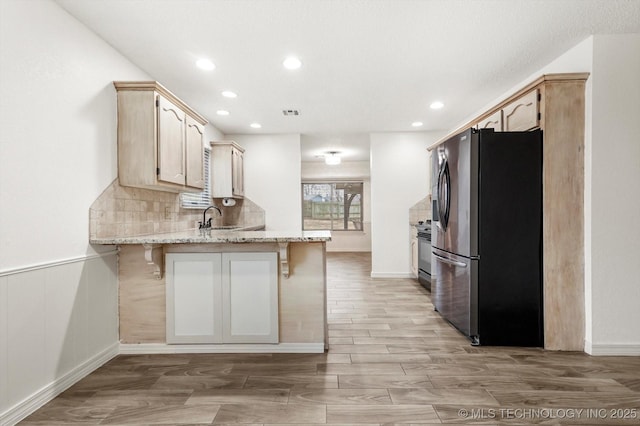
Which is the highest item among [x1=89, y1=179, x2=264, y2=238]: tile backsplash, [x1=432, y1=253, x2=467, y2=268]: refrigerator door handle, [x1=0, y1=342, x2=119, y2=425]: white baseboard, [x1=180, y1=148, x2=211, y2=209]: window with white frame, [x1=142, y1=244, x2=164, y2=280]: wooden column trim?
[x1=180, y1=148, x2=211, y2=209]: window with white frame

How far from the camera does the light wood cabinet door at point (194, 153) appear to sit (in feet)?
10.2

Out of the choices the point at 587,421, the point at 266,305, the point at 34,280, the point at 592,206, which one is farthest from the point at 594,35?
the point at 34,280

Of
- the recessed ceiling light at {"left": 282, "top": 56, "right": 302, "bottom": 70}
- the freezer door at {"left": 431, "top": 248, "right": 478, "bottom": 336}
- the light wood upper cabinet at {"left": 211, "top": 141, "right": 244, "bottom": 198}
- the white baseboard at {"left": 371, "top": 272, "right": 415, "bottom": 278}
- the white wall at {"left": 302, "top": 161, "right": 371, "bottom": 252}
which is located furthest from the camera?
the white wall at {"left": 302, "top": 161, "right": 371, "bottom": 252}

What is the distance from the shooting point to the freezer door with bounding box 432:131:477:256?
2617 mm

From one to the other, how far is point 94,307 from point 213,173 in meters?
2.79

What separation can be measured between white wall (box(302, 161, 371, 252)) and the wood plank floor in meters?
5.97

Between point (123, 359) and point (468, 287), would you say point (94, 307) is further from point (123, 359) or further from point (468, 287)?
point (468, 287)

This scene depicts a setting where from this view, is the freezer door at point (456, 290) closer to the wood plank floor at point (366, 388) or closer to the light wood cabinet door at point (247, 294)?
the wood plank floor at point (366, 388)

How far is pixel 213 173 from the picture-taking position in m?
4.69

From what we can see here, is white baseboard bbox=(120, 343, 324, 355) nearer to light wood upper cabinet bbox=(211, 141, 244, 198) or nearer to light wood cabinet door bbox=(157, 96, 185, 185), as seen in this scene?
light wood cabinet door bbox=(157, 96, 185, 185)

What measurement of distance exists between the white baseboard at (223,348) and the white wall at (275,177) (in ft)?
9.72

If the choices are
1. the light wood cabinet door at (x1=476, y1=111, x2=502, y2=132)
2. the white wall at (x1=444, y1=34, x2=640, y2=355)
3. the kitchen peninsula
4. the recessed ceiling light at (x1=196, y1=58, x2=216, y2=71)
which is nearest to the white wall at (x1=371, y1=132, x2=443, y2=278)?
the light wood cabinet door at (x1=476, y1=111, x2=502, y2=132)

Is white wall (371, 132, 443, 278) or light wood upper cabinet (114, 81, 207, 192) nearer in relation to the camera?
light wood upper cabinet (114, 81, 207, 192)

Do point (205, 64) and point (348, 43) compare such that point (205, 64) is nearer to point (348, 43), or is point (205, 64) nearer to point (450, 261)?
point (348, 43)
